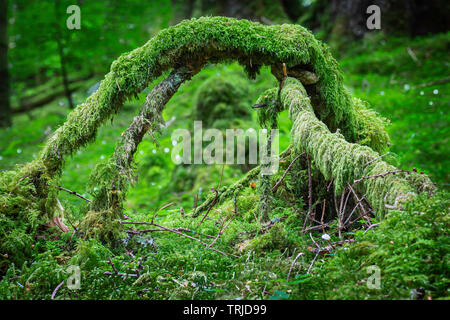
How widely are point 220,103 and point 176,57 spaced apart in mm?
4673

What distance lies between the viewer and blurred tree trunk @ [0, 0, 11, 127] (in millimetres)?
13836

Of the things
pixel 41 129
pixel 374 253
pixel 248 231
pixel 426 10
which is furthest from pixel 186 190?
pixel 426 10

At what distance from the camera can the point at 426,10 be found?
463 inches

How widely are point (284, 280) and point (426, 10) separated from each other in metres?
12.3

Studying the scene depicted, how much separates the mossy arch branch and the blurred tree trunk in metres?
12.8

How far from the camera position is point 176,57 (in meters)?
3.56

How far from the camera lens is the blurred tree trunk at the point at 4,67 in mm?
13836

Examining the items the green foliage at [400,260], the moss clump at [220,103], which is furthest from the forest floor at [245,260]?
the moss clump at [220,103]
